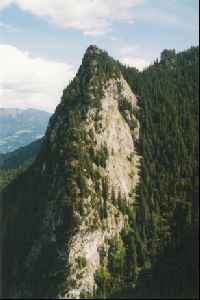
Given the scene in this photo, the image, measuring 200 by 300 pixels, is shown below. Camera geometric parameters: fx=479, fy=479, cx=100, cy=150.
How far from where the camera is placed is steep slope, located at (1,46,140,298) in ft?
530

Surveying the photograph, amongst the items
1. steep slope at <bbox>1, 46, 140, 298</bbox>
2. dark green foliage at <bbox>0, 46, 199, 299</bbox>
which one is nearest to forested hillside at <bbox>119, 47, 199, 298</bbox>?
dark green foliage at <bbox>0, 46, 199, 299</bbox>

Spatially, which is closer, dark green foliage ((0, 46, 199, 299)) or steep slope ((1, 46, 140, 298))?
dark green foliage ((0, 46, 199, 299))

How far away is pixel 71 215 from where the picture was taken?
16800 centimetres

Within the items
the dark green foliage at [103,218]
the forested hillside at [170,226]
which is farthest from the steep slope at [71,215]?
the forested hillside at [170,226]

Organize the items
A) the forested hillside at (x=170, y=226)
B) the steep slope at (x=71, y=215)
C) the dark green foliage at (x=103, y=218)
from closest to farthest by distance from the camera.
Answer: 1. the forested hillside at (x=170, y=226)
2. the dark green foliage at (x=103, y=218)
3. the steep slope at (x=71, y=215)

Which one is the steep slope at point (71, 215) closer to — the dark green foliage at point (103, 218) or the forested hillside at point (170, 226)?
the dark green foliage at point (103, 218)

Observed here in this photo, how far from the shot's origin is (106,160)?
18962 cm

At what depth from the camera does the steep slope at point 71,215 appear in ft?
530

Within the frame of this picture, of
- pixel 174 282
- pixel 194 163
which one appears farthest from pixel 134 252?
pixel 194 163

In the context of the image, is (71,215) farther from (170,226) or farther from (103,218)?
(170,226)

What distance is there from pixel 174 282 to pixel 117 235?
26.9 m

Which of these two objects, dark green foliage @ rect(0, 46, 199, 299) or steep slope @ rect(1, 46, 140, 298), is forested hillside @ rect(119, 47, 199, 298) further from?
steep slope @ rect(1, 46, 140, 298)

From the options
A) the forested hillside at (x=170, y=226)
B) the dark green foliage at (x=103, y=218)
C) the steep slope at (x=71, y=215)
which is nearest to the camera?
the forested hillside at (x=170, y=226)

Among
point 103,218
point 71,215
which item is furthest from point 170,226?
point 71,215
